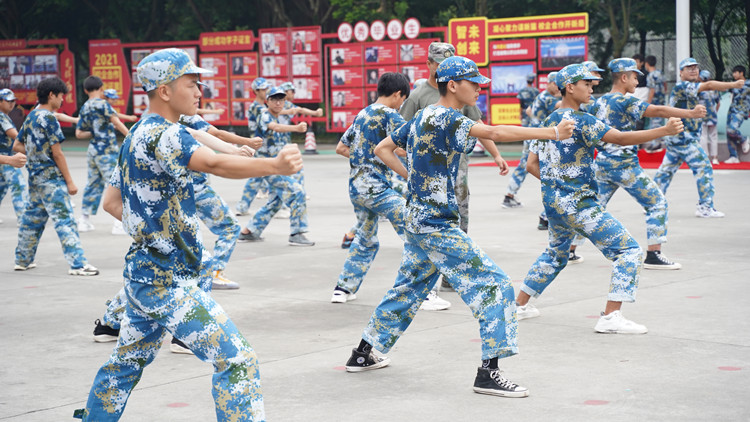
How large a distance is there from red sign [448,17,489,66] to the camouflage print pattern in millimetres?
21842

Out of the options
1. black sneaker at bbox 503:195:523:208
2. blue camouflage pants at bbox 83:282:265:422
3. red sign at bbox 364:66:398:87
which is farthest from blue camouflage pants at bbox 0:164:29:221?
red sign at bbox 364:66:398:87

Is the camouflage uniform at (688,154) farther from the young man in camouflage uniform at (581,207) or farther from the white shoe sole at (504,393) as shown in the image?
the white shoe sole at (504,393)

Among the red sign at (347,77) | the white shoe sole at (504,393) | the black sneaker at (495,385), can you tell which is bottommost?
the white shoe sole at (504,393)

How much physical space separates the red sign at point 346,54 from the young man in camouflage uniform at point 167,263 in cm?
2358

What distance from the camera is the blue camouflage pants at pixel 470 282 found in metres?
5.26

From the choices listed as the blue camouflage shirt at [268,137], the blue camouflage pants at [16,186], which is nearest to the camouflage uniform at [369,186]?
the blue camouflage shirt at [268,137]

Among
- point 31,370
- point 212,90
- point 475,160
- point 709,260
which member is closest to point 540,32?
point 475,160

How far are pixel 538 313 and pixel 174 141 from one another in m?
4.08

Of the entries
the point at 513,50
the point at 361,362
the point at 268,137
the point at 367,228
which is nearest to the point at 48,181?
the point at 367,228

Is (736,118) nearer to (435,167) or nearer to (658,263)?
(658,263)

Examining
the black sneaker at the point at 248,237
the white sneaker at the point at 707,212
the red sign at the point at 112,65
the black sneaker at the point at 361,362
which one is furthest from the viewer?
the red sign at the point at 112,65

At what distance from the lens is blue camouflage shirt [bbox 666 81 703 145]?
12055mm

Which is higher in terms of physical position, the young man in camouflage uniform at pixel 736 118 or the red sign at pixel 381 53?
the red sign at pixel 381 53

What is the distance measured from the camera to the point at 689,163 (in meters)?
12.2
